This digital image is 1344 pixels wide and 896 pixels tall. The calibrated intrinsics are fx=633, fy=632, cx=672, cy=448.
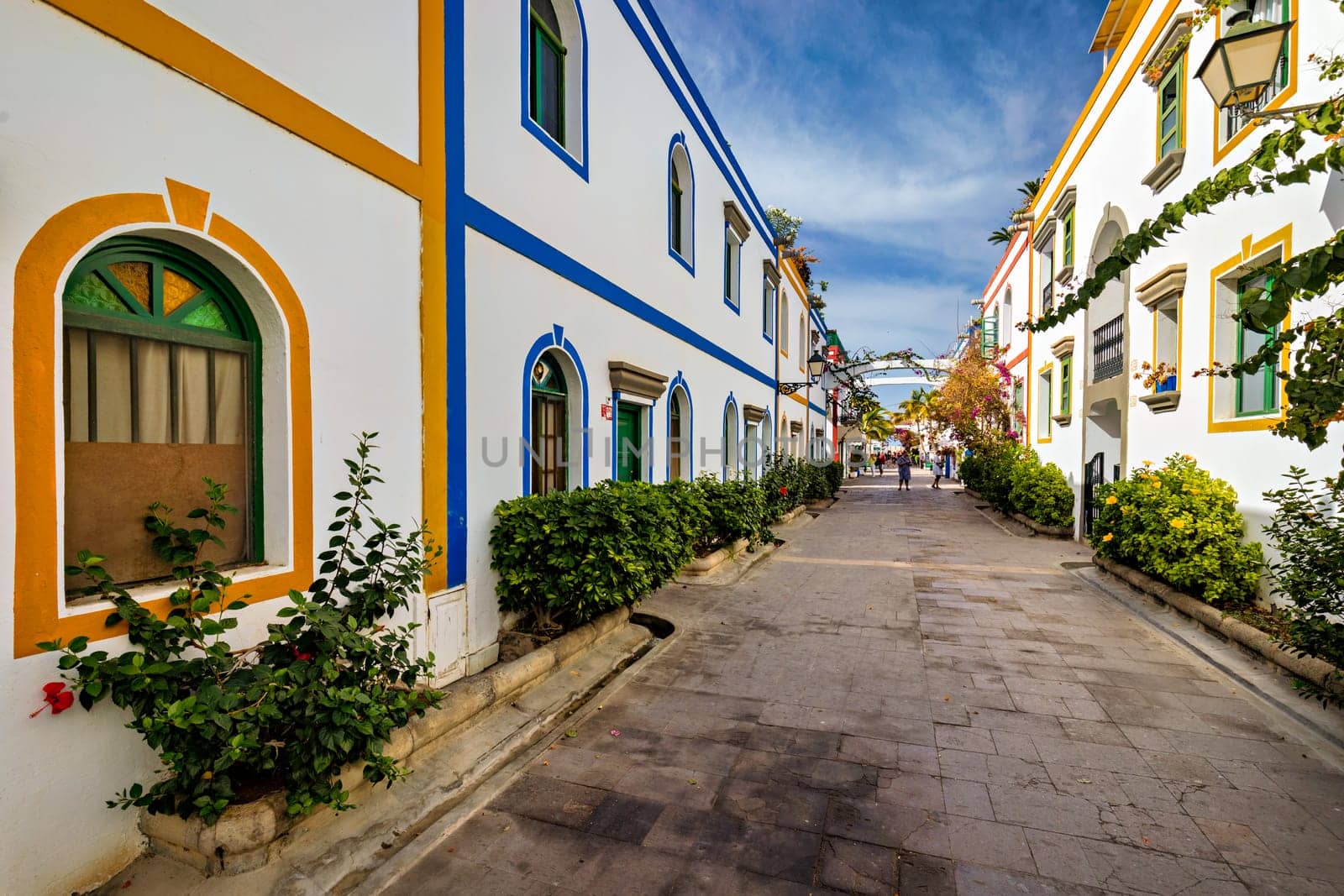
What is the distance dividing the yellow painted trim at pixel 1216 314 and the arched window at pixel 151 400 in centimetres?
668

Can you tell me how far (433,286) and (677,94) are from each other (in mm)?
5876

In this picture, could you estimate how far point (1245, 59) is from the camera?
4082 millimetres

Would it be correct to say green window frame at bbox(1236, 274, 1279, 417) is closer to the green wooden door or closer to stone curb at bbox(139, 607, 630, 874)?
the green wooden door

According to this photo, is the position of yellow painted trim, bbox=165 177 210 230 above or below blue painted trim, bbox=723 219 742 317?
below

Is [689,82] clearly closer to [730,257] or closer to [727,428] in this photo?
[730,257]

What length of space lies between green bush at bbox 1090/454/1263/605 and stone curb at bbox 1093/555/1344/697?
0.12m

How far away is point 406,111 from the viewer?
3883 mm

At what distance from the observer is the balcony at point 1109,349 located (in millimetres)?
9328

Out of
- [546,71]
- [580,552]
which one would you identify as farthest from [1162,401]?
[546,71]

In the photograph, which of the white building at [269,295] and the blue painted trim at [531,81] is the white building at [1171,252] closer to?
the blue painted trim at [531,81]

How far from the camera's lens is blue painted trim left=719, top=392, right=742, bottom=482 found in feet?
37.8

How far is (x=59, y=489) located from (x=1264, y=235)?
27.4 feet

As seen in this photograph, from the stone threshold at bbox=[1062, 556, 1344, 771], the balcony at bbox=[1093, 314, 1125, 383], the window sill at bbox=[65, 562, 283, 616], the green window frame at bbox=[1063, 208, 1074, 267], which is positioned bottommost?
the stone threshold at bbox=[1062, 556, 1344, 771]

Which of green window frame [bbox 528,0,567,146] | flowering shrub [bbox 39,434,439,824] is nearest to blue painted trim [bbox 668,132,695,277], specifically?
green window frame [bbox 528,0,567,146]
